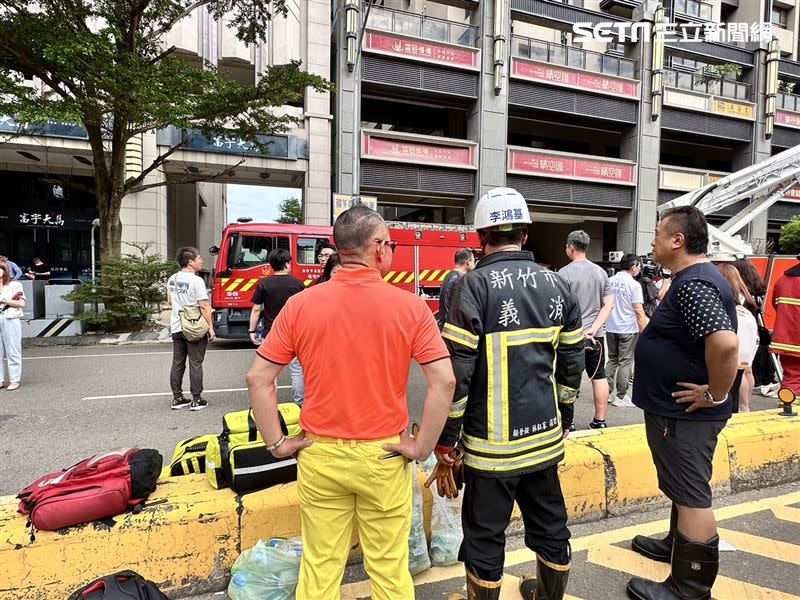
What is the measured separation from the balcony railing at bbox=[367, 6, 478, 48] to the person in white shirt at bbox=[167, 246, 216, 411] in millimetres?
14287

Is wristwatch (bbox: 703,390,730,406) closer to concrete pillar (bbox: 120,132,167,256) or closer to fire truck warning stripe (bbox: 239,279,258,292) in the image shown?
fire truck warning stripe (bbox: 239,279,258,292)

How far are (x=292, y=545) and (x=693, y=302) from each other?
227cm

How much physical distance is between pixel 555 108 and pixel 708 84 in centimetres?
846

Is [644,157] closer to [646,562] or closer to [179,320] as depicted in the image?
[179,320]

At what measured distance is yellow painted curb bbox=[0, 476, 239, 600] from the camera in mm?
2143

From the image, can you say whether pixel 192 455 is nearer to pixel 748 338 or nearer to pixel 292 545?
pixel 292 545

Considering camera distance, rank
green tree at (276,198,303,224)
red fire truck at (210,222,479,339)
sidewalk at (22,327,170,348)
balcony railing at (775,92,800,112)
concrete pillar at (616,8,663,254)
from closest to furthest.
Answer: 1. red fire truck at (210,222,479,339)
2. sidewalk at (22,327,170,348)
3. concrete pillar at (616,8,663,254)
4. balcony railing at (775,92,800,112)
5. green tree at (276,198,303,224)

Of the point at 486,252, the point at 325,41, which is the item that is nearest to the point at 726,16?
the point at 325,41

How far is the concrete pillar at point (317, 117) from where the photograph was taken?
54.5 feet

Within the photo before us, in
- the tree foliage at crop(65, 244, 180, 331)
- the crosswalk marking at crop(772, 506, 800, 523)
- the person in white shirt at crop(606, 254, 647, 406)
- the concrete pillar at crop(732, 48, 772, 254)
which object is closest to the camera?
the crosswalk marking at crop(772, 506, 800, 523)

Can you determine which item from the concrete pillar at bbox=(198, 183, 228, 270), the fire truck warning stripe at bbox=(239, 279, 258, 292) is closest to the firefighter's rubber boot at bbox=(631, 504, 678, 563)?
the fire truck warning stripe at bbox=(239, 279, 258, 292)

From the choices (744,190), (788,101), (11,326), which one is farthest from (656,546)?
(788,101)

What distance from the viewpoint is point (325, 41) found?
1664 centimetres

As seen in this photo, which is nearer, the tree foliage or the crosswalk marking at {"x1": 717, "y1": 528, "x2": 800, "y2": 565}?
the crosswalk marking at {"x1": 717, "y1": 528, "x2": 800, "y2": 565}
